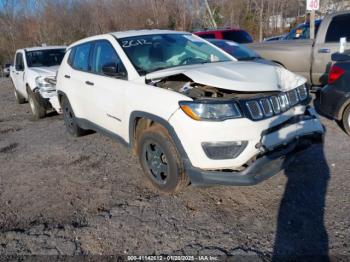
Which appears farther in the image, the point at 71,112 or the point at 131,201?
the point at 71,112

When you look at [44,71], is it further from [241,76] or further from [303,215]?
[303,215]

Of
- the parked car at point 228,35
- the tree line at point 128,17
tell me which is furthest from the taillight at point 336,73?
the tree line at point 128,17

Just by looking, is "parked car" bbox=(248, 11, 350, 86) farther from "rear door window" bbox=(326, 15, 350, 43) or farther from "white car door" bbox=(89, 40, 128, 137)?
"white car door" bbox=(89, 40, 128, 137)

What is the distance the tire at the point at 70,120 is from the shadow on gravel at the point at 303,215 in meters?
3.53

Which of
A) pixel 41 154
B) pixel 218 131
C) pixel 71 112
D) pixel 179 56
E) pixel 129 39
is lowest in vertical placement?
pixel 41 154

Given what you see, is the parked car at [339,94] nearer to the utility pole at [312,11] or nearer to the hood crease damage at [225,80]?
the hood crease damage at [225,80]

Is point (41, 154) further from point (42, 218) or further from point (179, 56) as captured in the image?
point (179, 56)

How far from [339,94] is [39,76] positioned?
592 cm

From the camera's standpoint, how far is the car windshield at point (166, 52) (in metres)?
3.91

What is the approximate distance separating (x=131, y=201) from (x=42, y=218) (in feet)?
3.01

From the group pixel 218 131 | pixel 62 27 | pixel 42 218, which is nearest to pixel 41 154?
pixel 42 218

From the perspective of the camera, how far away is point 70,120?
5.81 meters

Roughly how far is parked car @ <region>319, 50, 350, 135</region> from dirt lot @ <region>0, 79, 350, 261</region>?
385 mm

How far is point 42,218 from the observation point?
3342 millimetres
